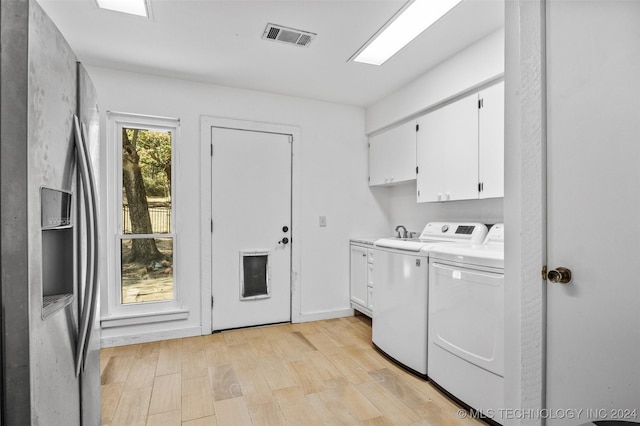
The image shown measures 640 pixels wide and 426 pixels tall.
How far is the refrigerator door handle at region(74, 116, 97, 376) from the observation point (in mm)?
1056

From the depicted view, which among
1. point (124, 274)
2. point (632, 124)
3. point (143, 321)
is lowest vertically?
point (143, 321)

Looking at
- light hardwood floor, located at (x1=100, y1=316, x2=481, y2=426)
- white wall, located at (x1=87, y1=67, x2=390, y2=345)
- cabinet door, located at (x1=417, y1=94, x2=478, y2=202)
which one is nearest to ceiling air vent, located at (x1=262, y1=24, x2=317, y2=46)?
white wall, located at (x1=87, y1=67, x2=390, y2=345)

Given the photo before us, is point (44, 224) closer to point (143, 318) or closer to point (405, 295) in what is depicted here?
point (405, 295)

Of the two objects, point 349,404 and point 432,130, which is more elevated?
point 432,130

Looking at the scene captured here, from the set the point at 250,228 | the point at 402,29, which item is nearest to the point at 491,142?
the point at 402,29

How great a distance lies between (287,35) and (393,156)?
66.1 inches

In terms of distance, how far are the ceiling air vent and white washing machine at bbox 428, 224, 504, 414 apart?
177 centimetres

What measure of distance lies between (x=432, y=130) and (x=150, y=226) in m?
2.77

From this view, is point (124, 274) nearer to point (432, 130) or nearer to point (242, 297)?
point (242, 297)

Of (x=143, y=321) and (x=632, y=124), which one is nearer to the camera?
(x=632, y=124)

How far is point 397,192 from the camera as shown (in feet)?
13.0

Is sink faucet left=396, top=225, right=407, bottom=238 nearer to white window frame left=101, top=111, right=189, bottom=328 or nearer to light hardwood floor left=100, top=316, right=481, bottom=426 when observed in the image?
light hardwood floor left=100, top=316, right=481, bottom=426

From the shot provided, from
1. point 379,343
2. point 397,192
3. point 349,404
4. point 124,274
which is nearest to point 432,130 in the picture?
point 397,192

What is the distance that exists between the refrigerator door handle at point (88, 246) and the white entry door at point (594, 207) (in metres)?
1.59
